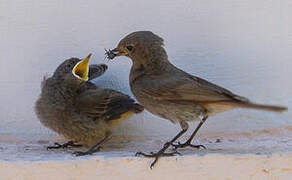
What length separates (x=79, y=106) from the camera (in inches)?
130

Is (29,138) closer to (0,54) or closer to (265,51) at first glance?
(0,54)

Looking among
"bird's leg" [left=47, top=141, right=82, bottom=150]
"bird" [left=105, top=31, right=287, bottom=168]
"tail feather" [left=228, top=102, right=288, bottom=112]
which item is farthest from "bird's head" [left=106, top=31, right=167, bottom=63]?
"tail feather" [left=228, top=102, right=288, bottom=112]

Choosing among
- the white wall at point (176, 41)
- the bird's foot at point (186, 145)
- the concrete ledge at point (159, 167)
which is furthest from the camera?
the white wall at point (176, 41)

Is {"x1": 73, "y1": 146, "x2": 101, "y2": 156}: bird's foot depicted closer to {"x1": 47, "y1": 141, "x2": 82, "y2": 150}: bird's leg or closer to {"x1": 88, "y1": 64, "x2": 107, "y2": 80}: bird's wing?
{"x1": 47, "y1": 141, "x2": 82, "y2": 150}: bird's leg

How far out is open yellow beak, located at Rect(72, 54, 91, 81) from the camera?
3.27 m

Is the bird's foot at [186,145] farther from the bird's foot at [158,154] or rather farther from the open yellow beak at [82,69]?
the open yellow beak at [82,69]

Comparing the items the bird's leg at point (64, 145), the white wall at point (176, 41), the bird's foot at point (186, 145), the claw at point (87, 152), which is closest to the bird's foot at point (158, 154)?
the bird's foot at point (186, 145)

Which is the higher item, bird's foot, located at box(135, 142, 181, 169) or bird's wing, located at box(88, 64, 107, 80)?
bird's wing, located at box(88, 64, 107, 80)

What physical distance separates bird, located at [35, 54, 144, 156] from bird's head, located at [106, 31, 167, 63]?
154 millimetres

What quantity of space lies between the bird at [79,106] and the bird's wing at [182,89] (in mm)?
147

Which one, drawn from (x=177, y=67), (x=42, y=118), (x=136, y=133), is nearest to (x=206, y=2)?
(x=177, y=67)

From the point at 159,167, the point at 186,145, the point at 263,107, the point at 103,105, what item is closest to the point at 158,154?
the point at 159,167

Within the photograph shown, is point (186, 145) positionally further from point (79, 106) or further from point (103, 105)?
point (79, 106)

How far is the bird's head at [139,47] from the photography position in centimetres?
333
